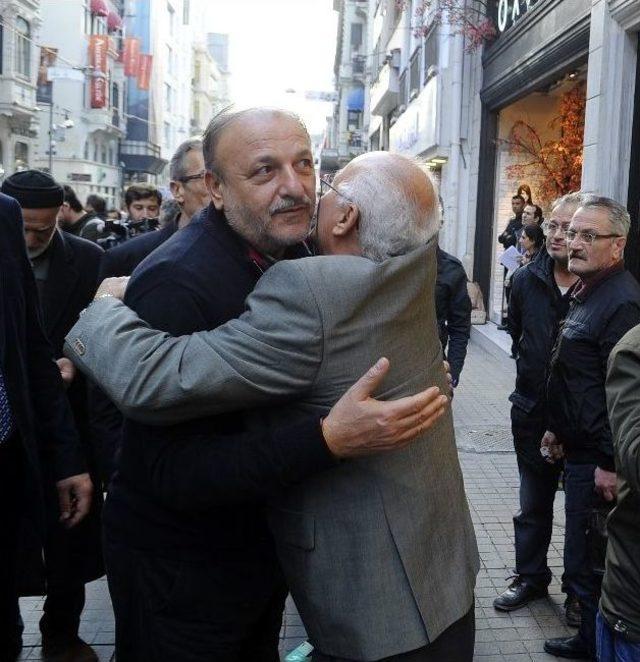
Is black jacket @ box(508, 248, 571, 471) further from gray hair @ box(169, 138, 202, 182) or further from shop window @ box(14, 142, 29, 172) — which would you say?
shop window @ box(14, 142, 29, 172)

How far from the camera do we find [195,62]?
3797 inches

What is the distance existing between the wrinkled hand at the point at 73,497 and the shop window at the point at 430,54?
560 inches

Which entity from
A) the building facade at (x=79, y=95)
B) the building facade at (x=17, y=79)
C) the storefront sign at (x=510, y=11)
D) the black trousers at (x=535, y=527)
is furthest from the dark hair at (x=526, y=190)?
the building facade at (x=79, y=95)

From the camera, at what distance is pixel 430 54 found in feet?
53.4

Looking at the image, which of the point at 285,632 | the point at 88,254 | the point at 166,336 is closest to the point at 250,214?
the point at 166,336

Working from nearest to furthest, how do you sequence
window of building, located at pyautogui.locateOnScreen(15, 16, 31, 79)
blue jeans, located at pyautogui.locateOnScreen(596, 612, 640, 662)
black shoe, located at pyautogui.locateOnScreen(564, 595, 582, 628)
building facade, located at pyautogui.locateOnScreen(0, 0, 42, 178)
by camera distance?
blue jeans, located at pyautogui.locateOnScreen(596, 612, 640, 662) < black shoe, located at pyautogui.locateOnScreen(564, 595, 582, 628) < building facade, located at pyautogui.locateOnScreen(0, 0, 42, 178) < window of building, located at pyautogui.locateOnScreen(15, 16, 31, 79)

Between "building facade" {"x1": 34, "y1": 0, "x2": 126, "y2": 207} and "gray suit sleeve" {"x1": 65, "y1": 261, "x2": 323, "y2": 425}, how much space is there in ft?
161

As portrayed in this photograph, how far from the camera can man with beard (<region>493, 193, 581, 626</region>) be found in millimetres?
4066

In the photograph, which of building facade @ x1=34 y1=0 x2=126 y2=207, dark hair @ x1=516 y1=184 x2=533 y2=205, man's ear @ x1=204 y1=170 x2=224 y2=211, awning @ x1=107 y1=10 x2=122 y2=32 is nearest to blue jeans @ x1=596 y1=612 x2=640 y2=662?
man's ear @ x1=204 y1=170 x2=224 y2=211

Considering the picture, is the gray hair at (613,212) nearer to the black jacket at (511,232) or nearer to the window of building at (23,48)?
the black jacket at (511,232)

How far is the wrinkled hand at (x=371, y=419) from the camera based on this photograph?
1600 millimetres

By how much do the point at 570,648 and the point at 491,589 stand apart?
71 cm

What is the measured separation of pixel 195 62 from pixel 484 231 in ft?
295

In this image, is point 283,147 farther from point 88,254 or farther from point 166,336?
point 88,254
